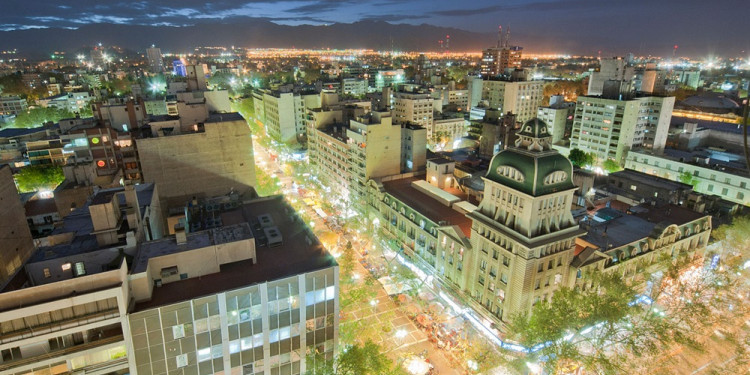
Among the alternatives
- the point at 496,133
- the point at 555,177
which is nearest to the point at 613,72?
the point at 496,133

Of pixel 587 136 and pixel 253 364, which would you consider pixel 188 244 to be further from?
pixel 587 136

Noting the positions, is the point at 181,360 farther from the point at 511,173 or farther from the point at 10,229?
the point at 511,173

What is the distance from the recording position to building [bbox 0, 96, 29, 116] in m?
129

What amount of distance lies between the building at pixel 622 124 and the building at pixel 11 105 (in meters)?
173

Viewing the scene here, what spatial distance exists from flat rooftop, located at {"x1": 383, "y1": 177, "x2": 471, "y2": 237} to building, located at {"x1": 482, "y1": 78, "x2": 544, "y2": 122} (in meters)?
86.3

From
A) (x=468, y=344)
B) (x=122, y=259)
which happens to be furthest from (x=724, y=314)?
(x=122, y=259)

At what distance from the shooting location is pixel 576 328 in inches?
1469

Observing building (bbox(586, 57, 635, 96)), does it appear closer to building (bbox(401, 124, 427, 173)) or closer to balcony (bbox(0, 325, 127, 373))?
building (bbox(401, 124, 427, 173))

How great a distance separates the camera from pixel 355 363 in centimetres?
3328

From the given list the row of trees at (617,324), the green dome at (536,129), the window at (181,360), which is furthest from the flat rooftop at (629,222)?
the window at (181,360)

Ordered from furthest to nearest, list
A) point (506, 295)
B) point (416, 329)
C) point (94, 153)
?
point (94, 153), point (416, 329), point (506, 295)

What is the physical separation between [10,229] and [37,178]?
3807 cm

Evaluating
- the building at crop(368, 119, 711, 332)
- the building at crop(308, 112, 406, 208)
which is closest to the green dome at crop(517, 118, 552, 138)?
the building at crop(368, 119, 711, 332)

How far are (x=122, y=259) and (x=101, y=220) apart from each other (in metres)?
5.90
